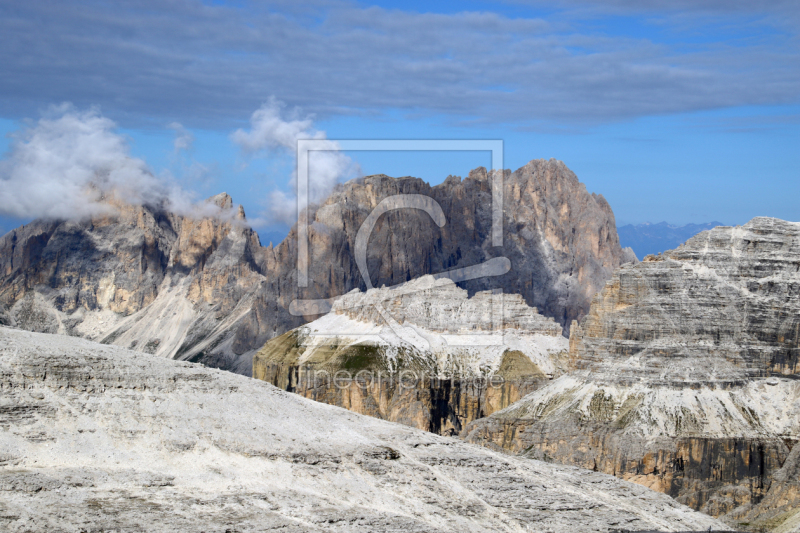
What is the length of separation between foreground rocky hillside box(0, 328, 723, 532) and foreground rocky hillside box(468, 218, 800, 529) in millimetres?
50757

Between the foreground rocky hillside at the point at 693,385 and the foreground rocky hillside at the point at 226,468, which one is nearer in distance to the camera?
the foreground rocky hillside at the point at 226,468

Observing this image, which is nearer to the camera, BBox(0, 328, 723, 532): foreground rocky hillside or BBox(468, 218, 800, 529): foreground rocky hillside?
BBox(0, 328, 723, 532): foreground rocky hillside

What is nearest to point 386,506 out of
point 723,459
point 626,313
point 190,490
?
point 190,490

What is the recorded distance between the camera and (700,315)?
189125 mm

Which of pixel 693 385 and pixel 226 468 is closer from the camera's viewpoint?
pixel 226 468

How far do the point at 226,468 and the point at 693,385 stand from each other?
104035 mm

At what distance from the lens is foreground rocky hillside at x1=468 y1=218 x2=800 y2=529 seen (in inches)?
6339

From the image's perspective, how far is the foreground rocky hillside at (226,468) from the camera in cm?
8481

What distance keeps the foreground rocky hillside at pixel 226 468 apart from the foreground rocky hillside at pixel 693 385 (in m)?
50.8

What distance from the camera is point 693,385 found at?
176500 millimetres

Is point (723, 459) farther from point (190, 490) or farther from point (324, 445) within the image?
point (190, 490)

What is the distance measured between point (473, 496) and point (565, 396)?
87.6m

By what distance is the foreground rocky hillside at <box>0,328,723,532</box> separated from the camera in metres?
84.8

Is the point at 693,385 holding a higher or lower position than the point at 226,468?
higher
